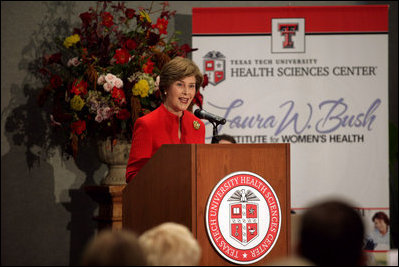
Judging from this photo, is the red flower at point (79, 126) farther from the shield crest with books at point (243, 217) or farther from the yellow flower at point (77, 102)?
the shield crest with books at point (243, 217)

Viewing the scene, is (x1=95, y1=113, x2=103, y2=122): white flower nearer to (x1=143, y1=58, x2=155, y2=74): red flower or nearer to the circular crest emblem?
(x1=143, y1=58, x2=155, y2=74): red flower

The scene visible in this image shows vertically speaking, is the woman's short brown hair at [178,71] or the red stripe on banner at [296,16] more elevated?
the red stripe on banner at [296,16]

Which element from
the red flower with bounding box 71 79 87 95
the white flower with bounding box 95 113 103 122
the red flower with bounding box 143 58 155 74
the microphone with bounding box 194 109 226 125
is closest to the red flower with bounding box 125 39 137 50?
the red flower with bounding box 143 58 155 74

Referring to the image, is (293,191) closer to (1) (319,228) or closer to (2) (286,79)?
(2) (286,79)

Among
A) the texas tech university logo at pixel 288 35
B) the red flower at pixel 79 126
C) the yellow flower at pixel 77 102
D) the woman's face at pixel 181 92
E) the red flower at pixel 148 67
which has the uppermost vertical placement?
the texas tech university logo at pixel 288 35

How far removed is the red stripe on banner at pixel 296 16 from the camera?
425 cm

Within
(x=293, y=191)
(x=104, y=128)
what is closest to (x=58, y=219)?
(x=104, y=128)

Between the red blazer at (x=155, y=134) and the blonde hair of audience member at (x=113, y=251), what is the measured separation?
1.34m

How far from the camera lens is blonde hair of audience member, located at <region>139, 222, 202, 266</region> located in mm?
1229

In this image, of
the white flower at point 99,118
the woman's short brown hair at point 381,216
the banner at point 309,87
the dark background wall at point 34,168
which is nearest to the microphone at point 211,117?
the white flower at point 99,118

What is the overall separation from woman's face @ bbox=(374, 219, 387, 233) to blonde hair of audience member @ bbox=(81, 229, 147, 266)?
3.44 meters

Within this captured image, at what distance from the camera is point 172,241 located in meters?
1.25

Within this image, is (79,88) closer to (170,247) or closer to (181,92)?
(181,92)

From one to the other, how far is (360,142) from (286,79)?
2.38 feet
